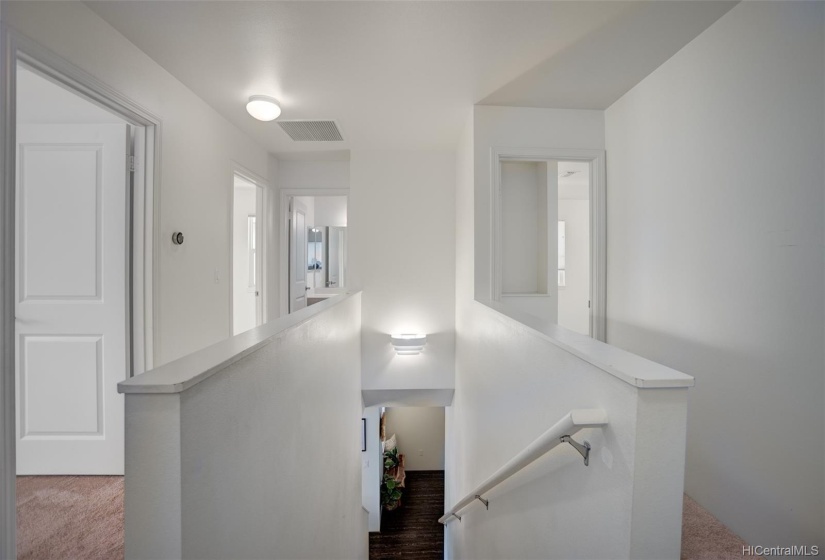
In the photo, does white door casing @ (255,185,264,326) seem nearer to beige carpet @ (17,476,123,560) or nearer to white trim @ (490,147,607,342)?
beige carpet @ (17,476,123,560)

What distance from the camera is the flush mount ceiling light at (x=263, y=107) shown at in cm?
263

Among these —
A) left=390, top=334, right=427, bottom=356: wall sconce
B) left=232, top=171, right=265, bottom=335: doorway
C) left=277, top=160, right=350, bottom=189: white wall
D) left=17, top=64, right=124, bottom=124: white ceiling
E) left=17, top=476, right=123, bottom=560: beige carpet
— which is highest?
left=277, top=160, right=350, bottom=189: white wall

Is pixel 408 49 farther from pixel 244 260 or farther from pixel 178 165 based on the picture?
pixel 244 260

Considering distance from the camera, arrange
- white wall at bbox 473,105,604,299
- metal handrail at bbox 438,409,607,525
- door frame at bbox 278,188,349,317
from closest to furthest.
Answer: metal handrail at bbox 438,409,607,525 → white wall at bbox 473,105,604,299 → door frame at bbox 278,188,349,317

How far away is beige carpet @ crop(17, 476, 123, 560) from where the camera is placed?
5.08 ft

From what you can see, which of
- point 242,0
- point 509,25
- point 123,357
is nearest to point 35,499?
point 123,357

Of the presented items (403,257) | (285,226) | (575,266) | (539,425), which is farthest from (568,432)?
(575,266)

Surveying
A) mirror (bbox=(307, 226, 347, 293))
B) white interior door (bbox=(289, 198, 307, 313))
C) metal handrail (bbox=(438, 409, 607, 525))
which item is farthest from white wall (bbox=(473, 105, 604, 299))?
mirror (bbox=(307, 226, 347, 293))

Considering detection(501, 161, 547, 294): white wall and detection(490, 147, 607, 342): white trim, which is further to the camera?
detection(501, 161, 547, 294): white wall

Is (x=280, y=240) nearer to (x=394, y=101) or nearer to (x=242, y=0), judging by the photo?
(x=394, y=101)

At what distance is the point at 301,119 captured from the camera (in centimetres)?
311

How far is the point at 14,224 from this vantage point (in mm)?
1401

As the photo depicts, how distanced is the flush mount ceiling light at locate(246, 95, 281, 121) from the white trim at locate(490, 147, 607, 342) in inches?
64.1

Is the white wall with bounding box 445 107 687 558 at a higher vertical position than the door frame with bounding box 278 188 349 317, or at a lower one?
lower
